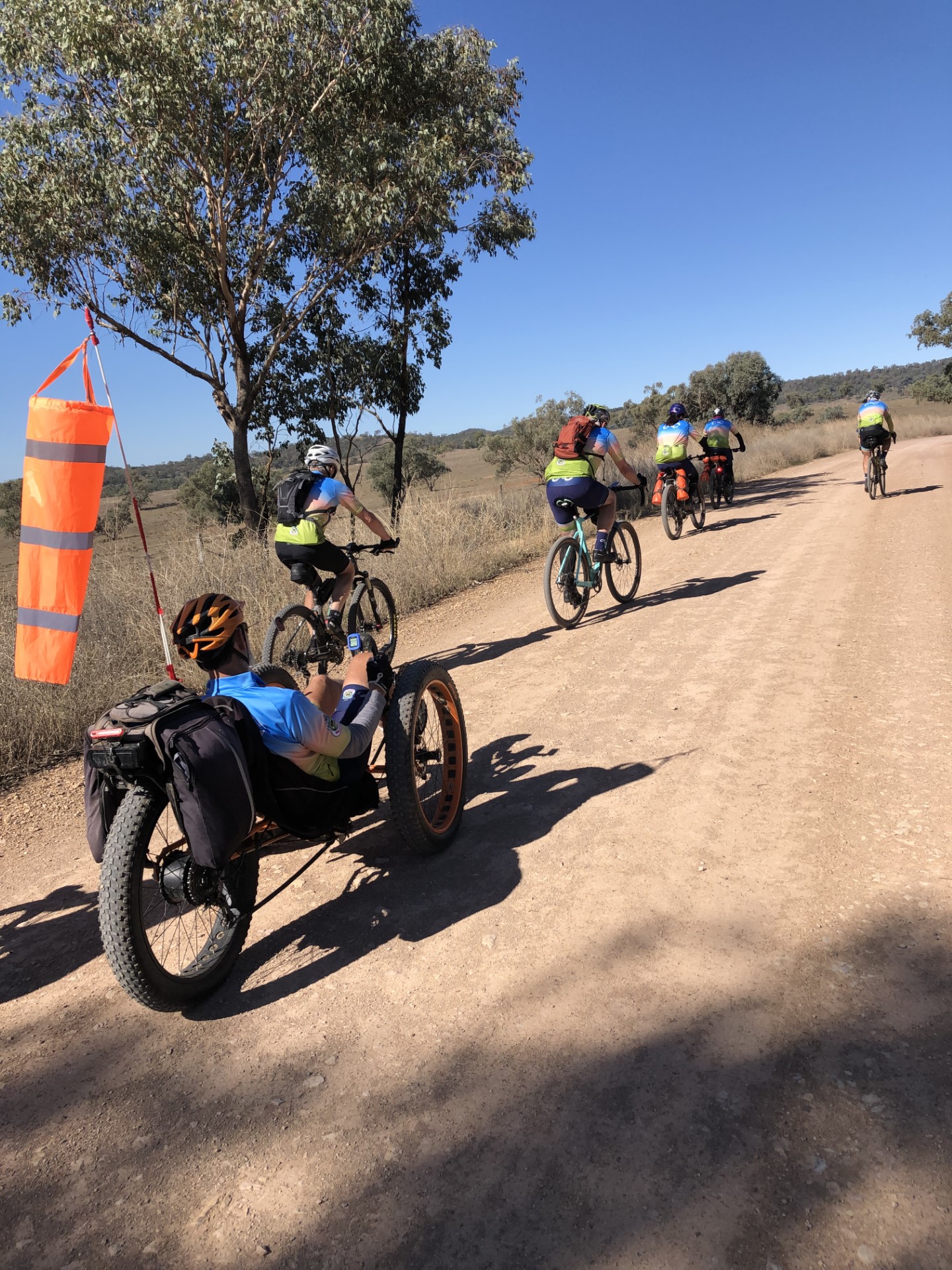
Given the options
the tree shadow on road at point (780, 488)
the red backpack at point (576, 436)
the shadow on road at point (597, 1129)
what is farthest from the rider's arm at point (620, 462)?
the tree shadow on road at point (780, 488)

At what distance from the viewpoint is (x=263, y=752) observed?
280cm

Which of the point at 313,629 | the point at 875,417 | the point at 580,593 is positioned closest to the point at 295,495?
the point at 313,629

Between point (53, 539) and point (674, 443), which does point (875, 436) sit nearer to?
point (674, 443)

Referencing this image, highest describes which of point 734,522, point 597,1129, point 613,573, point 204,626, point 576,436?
point 576,436

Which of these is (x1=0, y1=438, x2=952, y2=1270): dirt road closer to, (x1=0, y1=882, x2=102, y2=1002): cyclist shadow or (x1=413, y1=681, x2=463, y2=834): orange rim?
(x1=0, y1=882, x2=102, y2=1002): cyclist shadow

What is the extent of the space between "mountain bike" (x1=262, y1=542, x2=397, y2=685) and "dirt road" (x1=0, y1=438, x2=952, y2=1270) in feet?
6.40

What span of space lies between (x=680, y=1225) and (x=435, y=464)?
4987cm

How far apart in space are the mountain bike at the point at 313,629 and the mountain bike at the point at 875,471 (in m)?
11.9

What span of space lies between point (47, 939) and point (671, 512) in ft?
37.7

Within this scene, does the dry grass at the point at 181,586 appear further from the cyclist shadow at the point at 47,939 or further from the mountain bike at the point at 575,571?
the mountain bike at the point at 575,571

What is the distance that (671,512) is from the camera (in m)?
13.2

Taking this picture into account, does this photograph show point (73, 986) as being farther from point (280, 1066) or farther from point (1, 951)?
point (280, 1066)

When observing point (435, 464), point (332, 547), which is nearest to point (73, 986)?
point (332, 547)

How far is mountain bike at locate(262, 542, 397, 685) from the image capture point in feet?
20.1
